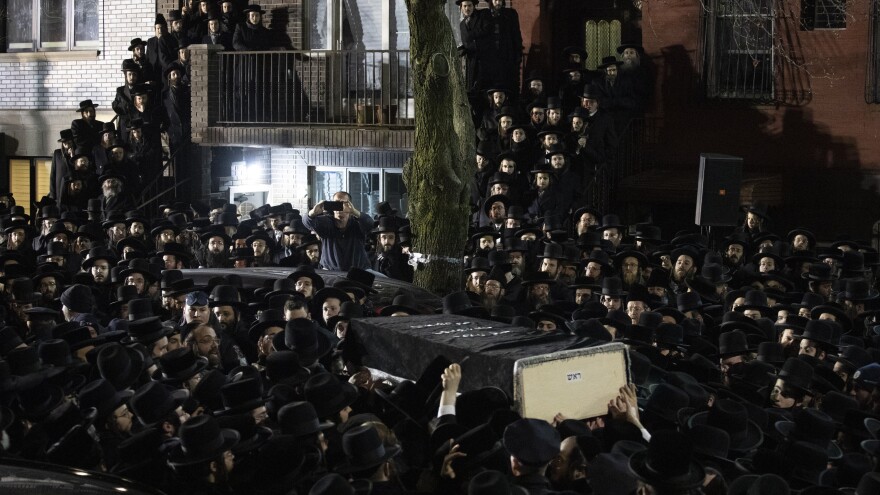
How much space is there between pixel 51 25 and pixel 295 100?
19.0ft

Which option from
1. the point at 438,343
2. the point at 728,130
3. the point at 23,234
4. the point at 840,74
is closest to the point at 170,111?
the point at 23,234

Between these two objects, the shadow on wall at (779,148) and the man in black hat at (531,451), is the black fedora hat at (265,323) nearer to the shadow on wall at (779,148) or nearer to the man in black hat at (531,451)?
the man in black hat at (531,451)

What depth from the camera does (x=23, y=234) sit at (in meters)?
15.6

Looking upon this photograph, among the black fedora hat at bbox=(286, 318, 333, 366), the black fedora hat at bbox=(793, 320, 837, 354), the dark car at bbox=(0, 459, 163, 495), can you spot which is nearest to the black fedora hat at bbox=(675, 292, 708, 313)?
the black fedora hat at bbox=(793, 320, 837, 354)

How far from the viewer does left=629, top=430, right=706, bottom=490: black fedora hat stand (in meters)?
5.61

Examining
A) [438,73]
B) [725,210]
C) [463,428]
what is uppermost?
[438,73]

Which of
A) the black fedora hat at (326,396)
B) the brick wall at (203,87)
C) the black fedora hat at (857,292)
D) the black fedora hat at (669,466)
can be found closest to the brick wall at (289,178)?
the brick wall at (203,87)

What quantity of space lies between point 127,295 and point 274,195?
33.6 feet

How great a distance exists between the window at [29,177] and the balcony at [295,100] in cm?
502

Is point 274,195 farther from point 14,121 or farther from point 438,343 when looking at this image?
point 438,343

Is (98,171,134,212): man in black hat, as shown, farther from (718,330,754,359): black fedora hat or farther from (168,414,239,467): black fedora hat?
(168,414,239,467): black fedora hat

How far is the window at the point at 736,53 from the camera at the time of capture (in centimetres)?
1780

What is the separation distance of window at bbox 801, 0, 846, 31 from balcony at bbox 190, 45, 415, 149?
211 inches

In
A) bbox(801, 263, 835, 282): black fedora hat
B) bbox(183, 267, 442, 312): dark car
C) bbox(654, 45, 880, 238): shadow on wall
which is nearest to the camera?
bbox(183, 267, 442, 312): dark car
